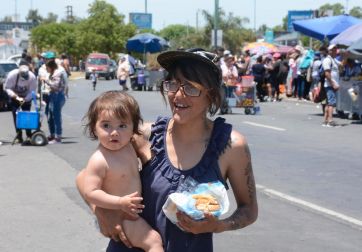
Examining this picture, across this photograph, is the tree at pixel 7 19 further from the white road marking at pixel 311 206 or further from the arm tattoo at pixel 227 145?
the arm tattoo at pixel 227 145

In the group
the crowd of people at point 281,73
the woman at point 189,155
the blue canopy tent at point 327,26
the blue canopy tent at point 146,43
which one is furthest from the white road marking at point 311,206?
the blue canopy tent at point 146,43

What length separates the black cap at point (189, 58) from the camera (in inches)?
122

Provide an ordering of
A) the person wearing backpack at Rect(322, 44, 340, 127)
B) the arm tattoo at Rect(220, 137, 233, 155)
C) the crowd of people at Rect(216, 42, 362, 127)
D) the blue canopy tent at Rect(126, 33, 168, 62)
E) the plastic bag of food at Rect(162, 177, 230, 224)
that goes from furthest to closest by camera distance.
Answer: the blue canopy tent at Rect(126, 33, 168, 62)
the crowd of people at Rect(216, 42, 362, 127)
the person wearing backpack at Rect(322, 44, 340, 127)
the arm tattoo at Rect(220, 137, 233, 155)
the plastic bag of food at Rect(162, 177, 230, 224)

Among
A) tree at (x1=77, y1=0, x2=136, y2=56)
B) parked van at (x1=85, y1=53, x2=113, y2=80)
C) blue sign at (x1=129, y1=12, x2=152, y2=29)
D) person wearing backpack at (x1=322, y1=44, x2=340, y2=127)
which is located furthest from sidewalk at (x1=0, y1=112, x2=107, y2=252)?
blue sign at (x1=129, y1=12, x2=152, y2=29)

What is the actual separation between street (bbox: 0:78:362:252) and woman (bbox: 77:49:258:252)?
3.53 metres

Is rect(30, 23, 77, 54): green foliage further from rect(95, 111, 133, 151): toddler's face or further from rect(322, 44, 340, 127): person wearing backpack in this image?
rect(95, 111, 133, 151): toddler's face

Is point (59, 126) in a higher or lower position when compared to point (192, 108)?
lower

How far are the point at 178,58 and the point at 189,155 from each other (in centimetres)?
42

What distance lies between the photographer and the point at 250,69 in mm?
28938

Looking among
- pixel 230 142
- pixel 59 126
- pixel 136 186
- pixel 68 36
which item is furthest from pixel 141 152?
pixel 68 36

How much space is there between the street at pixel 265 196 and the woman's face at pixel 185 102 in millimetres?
3676

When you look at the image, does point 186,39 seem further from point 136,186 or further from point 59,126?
→ point 136,186

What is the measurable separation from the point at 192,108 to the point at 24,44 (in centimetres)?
8398

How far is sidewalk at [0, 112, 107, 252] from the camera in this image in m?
6.94
